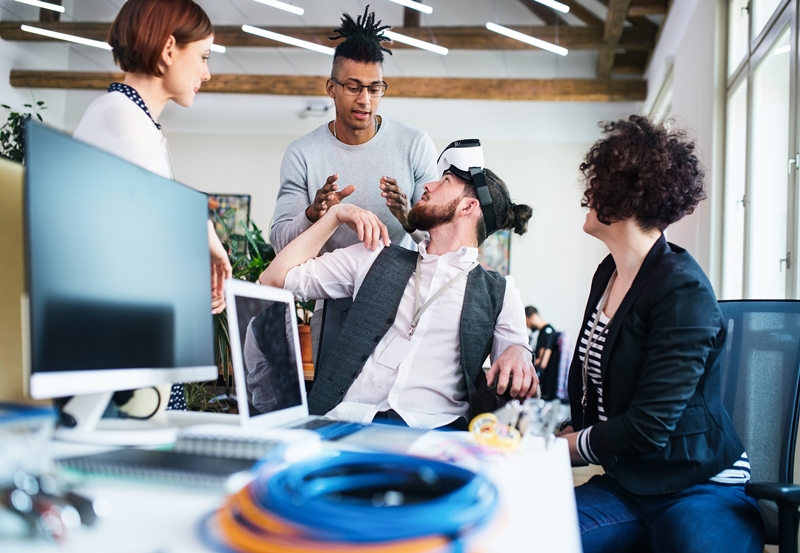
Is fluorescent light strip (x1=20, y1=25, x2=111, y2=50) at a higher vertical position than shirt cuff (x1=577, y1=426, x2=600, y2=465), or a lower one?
higher

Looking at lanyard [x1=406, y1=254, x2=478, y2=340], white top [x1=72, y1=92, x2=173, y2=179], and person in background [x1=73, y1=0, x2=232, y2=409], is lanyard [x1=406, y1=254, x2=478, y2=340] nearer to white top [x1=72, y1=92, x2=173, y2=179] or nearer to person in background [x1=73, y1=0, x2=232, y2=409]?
person in background [x1=73, y1=0, x2=232, y2=409]

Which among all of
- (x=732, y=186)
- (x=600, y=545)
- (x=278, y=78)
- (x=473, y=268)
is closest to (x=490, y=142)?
(x=278, y=78)

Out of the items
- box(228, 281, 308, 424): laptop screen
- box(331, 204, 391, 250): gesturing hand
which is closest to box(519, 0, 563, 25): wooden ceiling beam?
box(331, 204, 391, 250): gesturing hand

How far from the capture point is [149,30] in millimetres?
1439

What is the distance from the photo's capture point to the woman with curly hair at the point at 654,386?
148cm

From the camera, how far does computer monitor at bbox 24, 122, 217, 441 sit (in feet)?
2.88

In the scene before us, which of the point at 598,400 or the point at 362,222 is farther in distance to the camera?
the point at 362,222

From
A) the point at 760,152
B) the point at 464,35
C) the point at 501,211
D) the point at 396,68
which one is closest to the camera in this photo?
the point at 501,211

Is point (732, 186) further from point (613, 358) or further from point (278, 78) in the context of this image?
point (278, 78)

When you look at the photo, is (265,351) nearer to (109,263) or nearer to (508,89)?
(109,263)

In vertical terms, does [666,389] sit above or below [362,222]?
below

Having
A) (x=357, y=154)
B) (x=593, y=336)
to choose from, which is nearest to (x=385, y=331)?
(x=593, y=336)

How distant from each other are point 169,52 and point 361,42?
1.15 m

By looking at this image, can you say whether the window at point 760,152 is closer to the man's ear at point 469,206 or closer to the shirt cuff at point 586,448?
the man's ear at point 469,206
